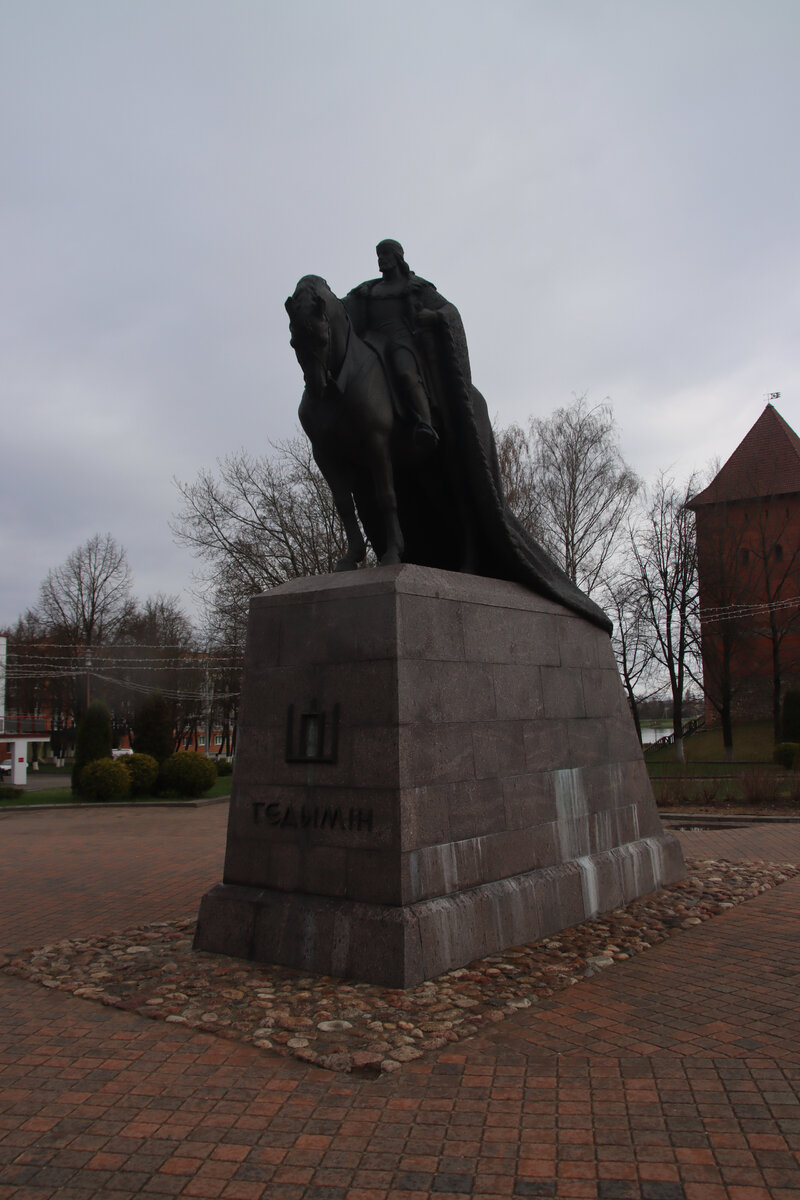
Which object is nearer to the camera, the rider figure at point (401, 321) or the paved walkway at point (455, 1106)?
the paved walkway at point (455, 1106)

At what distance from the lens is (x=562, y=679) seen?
273 inches

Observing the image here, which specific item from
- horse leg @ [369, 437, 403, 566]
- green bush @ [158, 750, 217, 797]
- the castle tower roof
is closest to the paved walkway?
horse leg @ [369, 437, 403, 566]

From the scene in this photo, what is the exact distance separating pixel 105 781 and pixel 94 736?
3485mm

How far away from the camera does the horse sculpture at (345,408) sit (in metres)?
5.72

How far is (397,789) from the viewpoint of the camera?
505 centimetres

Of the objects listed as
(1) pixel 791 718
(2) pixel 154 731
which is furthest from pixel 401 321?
(1) pixel 791 718

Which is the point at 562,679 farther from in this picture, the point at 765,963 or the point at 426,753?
the point at 765,963

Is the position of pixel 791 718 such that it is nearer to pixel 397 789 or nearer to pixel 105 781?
pixel 105 781

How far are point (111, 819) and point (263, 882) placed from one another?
13.8 meters

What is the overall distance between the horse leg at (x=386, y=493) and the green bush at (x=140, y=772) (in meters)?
18.0

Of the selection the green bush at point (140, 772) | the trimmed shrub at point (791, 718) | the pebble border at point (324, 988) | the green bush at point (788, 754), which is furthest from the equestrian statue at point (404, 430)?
the trimmed shrub at point (791, 718)

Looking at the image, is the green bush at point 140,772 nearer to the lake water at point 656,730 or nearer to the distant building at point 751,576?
the distant building at point 751,576

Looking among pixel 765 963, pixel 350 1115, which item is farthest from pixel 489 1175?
pixel 765 963

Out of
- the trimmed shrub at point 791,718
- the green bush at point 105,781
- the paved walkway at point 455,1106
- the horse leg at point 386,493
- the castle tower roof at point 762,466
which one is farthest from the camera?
the castle tower roof at point 762,466
